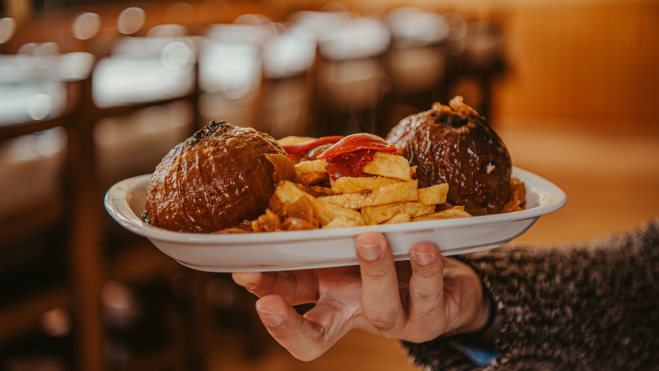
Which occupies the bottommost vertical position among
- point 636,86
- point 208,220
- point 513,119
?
point 513,119

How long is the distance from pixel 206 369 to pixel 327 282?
62.0 inches

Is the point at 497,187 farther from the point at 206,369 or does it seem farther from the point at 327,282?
the point at 206,369

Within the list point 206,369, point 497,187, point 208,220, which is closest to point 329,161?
point 208,220

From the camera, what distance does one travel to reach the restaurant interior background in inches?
73.1

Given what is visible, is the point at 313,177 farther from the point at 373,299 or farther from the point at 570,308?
the point at 570,308

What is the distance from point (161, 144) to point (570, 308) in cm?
192

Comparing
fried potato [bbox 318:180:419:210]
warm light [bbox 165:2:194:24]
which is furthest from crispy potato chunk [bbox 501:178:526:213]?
warm light [bbox 165:2:194:24]

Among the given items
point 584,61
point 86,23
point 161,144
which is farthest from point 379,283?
point 584,61

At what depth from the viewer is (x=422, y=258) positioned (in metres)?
0.89

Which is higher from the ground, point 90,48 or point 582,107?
point 90,48

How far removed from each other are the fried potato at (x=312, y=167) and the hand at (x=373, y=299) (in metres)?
0.22

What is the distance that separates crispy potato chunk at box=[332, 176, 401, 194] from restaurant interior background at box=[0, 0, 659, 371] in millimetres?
1171

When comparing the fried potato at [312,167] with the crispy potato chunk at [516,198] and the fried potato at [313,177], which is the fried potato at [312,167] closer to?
the fried potato at [313,177]

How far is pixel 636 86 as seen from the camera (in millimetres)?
8688
